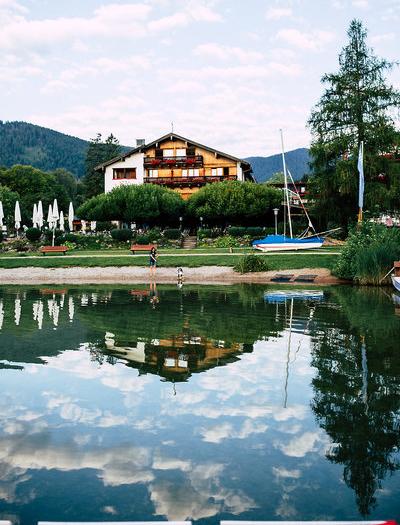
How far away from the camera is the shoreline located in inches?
1355

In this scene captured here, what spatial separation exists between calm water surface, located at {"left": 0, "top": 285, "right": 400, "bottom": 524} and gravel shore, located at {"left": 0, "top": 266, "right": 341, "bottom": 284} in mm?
18437

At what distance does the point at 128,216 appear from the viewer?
63.0 meters

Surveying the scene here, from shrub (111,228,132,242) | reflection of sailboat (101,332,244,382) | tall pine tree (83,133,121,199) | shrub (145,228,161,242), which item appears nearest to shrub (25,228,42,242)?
shrub (111,228,132,242)

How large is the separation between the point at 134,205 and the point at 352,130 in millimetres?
25245

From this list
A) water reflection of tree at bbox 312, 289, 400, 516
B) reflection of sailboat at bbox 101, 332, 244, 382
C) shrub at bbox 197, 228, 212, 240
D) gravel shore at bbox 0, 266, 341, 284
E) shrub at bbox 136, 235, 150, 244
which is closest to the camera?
water reflection of tree at bbox 312, 289, 400, 516

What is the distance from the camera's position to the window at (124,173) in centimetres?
7775

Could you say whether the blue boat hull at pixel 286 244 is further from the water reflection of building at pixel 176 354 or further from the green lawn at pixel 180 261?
the water reflection of building at pixel 176 354

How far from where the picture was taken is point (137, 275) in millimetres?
36969

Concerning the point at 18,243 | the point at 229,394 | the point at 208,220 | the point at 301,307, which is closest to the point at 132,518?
the point at 229,394

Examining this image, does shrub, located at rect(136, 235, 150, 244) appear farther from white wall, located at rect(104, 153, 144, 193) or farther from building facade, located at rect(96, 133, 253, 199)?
white wall, located at rect(104, 153, 144, 193)

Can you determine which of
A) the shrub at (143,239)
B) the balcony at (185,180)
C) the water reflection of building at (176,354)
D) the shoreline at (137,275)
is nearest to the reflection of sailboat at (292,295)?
the shoreline at (137,275)

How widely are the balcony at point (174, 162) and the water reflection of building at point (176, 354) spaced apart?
206ft

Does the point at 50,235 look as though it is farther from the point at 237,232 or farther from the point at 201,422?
the point at 201,422

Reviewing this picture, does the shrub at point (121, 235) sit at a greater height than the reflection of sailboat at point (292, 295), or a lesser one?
greater
